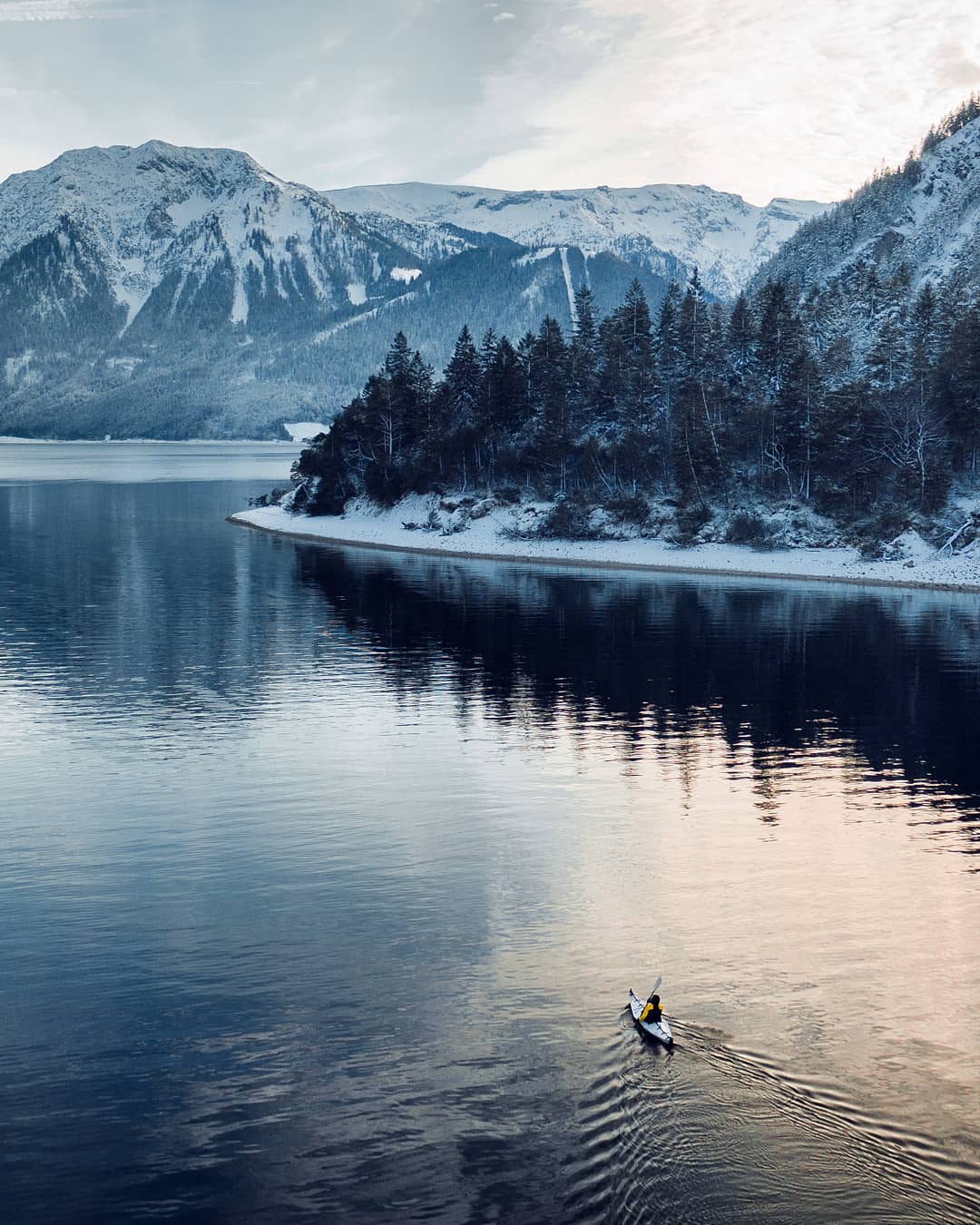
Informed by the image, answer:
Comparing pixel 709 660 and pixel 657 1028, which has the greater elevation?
pixel 709 660

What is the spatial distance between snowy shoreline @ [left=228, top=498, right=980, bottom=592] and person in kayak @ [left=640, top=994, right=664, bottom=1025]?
8347cm

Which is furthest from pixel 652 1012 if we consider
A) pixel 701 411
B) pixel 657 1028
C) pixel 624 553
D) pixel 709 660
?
pixel 701 411

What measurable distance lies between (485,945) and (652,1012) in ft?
18.0

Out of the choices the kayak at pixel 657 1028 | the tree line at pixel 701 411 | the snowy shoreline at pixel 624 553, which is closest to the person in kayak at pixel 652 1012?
the kayak at pixel 657 1028

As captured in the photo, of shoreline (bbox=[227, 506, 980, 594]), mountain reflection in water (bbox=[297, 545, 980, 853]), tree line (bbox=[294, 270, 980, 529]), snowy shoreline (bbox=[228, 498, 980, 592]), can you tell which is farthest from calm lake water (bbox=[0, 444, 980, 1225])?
tree line (bbox=[294, 270, 980, 529])

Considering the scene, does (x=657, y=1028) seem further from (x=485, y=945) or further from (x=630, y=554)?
(x=630, y=554)

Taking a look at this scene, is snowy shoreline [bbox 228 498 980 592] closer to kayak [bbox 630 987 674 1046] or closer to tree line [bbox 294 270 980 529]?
tree line [bbox 294 270 980 529]

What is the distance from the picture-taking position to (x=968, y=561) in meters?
99.5

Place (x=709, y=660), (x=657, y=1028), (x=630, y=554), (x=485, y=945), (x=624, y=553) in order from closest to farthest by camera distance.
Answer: (x=657, y=1028)
(x=485, y=945)
(x=709, y=660)
(x=630, y=554)
(x=624, y=553)

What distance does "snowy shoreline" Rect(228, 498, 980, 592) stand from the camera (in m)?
100

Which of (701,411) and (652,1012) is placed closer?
(652,1012)

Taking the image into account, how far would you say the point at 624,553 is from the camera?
118m

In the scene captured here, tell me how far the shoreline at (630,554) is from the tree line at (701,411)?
311 inches

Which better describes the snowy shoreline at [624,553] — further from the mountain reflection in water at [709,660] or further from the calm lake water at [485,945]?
the calm lake water at [485,945]
